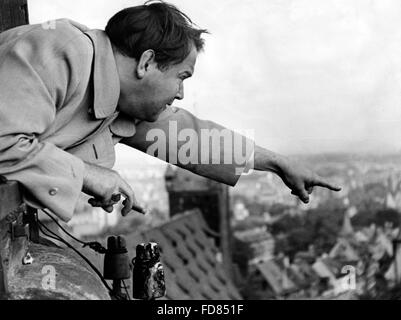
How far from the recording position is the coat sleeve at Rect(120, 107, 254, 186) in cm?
200

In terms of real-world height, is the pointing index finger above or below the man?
below

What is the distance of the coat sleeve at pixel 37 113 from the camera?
1513 mm

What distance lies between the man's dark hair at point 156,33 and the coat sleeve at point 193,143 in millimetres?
308

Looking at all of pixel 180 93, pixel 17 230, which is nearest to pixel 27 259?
pixel 17 230

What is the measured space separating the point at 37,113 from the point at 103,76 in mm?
215

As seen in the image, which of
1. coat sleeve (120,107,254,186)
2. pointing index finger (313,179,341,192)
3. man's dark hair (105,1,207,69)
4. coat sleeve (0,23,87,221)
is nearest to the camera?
coat sleeve (0,23,87,221)

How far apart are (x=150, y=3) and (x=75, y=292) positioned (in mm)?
624

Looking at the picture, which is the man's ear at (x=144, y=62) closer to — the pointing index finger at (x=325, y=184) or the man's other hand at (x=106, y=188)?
the man's other hand at (x=106, y=188)

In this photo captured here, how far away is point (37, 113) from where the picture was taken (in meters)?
1.53

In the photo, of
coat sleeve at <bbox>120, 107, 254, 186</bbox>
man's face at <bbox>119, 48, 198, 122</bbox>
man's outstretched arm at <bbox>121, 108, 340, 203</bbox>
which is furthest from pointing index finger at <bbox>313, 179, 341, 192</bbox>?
man's face at <bbox>119, 48, 198, 122</bbox>

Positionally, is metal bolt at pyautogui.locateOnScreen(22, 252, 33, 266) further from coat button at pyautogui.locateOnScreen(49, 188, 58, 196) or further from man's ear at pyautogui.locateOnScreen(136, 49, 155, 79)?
man's ear at pyautogui.locateOnScreen(136, 49, 155, 79)

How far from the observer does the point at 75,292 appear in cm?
163

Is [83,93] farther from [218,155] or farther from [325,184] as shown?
[325,184]
